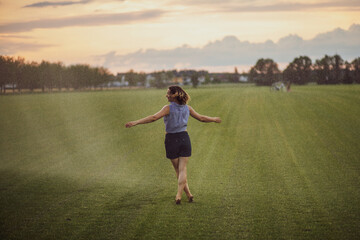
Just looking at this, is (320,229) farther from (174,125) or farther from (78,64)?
(78,64)

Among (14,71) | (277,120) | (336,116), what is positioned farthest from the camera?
(14,71)

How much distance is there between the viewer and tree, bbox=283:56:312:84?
145m

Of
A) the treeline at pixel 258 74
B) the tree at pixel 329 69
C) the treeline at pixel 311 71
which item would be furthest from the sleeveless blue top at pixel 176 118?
the tree at pixel 329 69

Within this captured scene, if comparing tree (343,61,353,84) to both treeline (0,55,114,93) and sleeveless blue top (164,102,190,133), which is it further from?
sleeveless blue top (164,102,190,133)

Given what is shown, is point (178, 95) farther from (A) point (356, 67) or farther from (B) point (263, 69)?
(B) point (263, 69)

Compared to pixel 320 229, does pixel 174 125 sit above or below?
above

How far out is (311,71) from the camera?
146125 millimetres

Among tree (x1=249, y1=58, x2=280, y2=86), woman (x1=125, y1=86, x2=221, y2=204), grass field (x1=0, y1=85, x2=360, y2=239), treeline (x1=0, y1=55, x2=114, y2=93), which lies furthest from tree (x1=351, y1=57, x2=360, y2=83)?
woman (x1=125, y1=86, x2=221, y2=204)

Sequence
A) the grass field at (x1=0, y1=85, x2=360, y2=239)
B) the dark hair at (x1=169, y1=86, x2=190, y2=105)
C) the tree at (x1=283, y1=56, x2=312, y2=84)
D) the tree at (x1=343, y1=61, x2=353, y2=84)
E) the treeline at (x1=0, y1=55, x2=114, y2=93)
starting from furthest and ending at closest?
the tree at (x1=283, y1=56, x2=312, y2=84), the tree at (x1=343, y1=61, x2=353, y2=84), the treeline at (x1=0, y1=55, x2=114, y2=93), the dark hair at (x1=169, y1=86, x2=190, y2=105), the grass field at (x1=0, y1=85, x2=360, y2=239)

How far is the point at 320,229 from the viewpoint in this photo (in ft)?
20.9

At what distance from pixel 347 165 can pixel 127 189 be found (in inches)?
235

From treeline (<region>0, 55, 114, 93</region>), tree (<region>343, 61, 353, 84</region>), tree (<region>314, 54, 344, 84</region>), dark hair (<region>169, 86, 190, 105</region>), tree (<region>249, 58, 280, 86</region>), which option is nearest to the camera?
dark hair (<region>169, 86, 190, 105</region>)

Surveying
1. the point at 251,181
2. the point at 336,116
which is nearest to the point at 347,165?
the point at 251,181

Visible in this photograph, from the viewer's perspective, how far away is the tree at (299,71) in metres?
145
